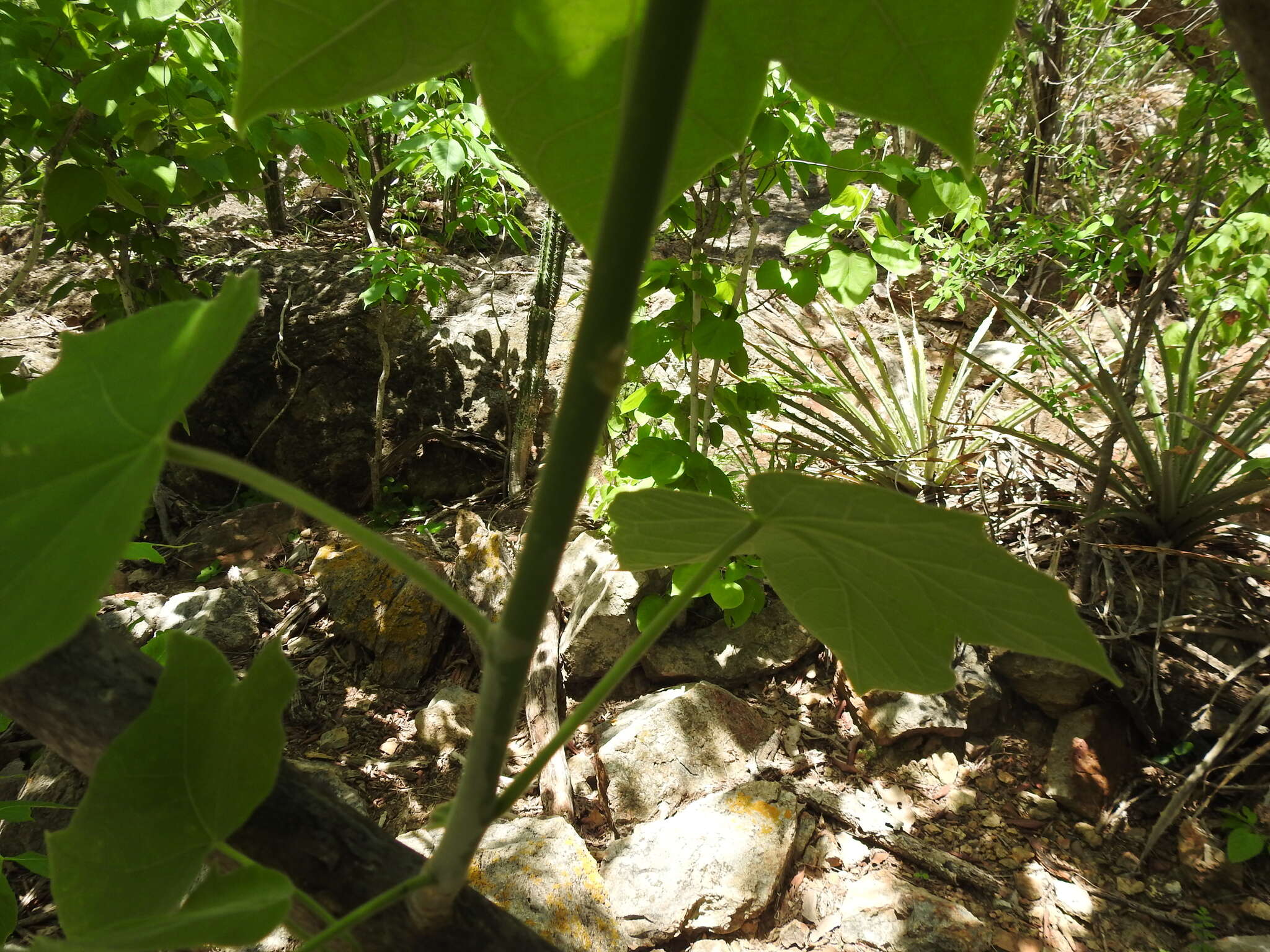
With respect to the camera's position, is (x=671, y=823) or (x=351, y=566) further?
(x=351, y=566)

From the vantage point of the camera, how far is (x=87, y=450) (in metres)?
0.22

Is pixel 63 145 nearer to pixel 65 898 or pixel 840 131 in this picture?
pixel 65 898

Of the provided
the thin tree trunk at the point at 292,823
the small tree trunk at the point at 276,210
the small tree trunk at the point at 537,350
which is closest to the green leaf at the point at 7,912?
the thin tree trunk at the point at 292,823

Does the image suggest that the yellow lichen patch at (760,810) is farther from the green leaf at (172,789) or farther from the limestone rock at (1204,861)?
the green leaf at (172,789)

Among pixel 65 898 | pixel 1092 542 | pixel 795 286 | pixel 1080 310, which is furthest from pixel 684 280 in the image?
pixel 1080 310

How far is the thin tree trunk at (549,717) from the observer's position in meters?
1.81

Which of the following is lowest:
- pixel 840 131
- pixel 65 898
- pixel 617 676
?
pixel 65 898

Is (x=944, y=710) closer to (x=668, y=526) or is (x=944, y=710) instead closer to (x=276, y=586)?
(x=668, y=526)

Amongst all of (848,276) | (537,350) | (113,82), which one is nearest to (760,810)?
(848,276)

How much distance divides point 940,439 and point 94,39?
2.45 m

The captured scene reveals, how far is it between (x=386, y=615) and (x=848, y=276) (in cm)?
184

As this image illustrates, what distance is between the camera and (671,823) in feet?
5.45

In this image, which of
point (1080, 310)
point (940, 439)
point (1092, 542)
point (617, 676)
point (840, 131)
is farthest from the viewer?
point (840, 131)

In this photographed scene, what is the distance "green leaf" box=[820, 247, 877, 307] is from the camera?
1.38 meters
